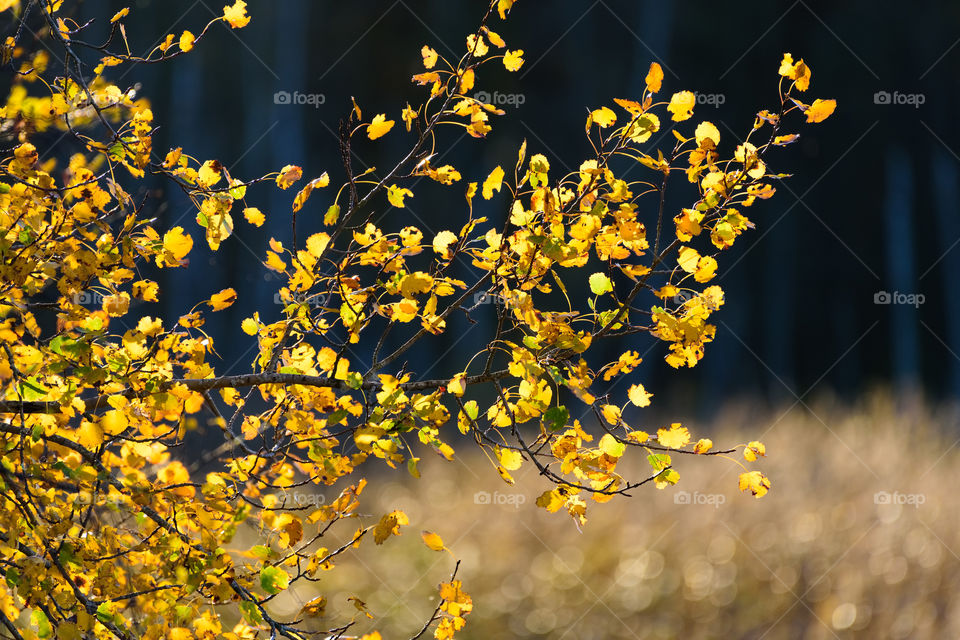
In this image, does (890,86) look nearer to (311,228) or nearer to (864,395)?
(864,395)

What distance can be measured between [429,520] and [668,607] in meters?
1.45

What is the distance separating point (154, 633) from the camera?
62.2 inches

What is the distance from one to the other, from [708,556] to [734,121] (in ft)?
22.1

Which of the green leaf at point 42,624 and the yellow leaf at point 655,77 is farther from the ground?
the yellow leaf at point 655,77

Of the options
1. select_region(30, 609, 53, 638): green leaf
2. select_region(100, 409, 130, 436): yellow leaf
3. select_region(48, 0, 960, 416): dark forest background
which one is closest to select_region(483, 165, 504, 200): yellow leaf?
select_region(100, 409, 130, 436): yellow leaf

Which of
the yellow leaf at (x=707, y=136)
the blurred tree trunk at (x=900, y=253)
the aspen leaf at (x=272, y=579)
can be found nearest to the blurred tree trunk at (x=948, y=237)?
the blurred tree trunk at (x=900, y=253)

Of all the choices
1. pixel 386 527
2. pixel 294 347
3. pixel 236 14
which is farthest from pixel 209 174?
pixel 386 527

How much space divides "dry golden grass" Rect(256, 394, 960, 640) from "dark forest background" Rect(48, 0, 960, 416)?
4.28 metres

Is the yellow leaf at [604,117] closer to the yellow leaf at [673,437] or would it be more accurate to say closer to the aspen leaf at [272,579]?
the yellow leaf at [673,437]

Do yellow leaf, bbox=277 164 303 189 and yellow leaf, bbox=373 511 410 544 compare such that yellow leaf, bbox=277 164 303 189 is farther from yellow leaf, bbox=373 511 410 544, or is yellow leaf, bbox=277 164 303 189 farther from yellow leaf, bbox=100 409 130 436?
yellow leaf, bbox=373 511 410 544

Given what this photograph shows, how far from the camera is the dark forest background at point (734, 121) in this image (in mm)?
9445

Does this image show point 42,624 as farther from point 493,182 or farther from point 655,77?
point 655,77

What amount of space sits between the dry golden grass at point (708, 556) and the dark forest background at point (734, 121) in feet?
14.0

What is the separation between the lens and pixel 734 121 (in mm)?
9852
